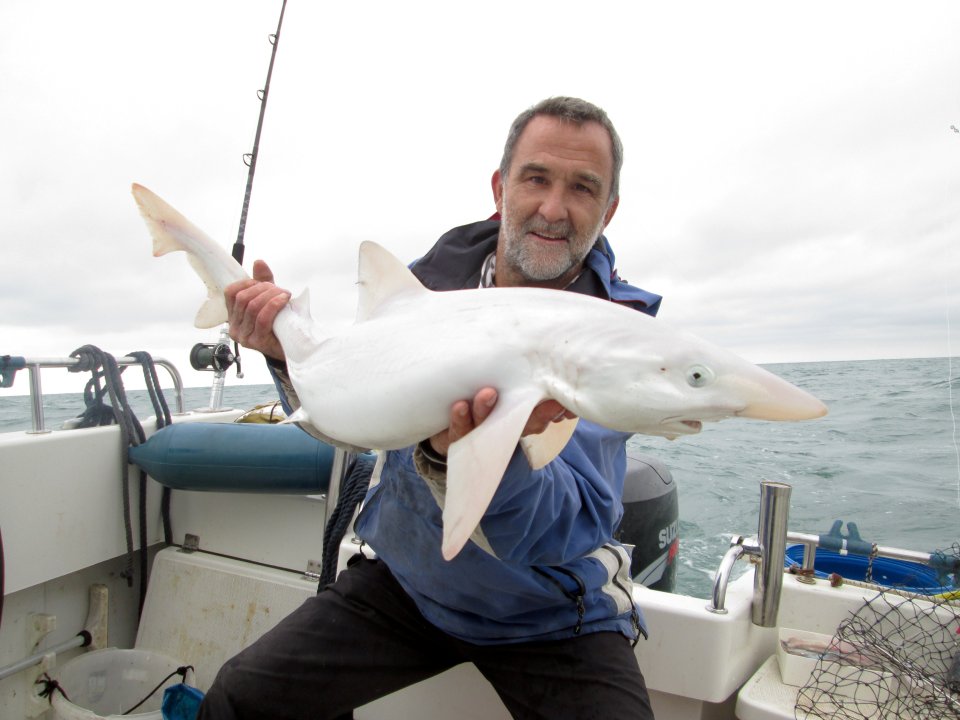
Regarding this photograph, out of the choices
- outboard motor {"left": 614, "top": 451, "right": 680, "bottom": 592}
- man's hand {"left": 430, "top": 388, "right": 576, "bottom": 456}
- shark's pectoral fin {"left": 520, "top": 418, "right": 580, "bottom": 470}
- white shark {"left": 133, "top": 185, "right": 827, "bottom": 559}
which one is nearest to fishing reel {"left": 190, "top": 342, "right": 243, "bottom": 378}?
white shark {"left": 133, "top": 185, "right": 827, "bottom": 559}

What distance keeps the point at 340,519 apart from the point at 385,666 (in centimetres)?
79

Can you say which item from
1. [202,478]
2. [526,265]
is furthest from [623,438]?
[202,478]

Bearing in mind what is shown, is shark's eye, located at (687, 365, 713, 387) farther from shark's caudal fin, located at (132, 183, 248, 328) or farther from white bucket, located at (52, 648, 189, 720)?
white bucket, located at (52, 648, 189, 720)

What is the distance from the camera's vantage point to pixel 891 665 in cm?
243

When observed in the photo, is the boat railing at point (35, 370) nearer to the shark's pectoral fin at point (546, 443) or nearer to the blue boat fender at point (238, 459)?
the blue boat fender at point (238, 459)

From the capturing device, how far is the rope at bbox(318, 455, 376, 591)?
2.85 m

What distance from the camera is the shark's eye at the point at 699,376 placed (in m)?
1.25

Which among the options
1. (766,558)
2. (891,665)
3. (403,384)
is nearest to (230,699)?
(403,384)

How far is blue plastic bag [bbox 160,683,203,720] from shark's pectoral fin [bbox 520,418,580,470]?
2585mm

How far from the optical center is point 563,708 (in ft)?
6.50

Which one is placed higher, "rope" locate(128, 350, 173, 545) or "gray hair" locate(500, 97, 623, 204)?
"gray hair" locate(500, 97, 623, 204)

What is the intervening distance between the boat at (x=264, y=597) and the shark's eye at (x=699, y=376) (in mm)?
1564

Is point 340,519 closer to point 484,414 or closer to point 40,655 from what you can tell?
point 484,414

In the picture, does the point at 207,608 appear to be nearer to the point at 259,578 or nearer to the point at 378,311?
the point at 259,578
